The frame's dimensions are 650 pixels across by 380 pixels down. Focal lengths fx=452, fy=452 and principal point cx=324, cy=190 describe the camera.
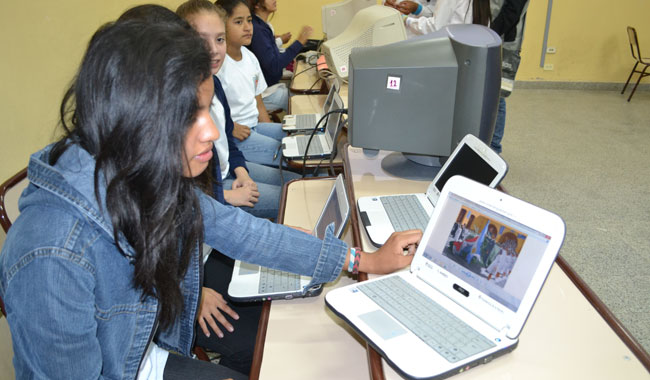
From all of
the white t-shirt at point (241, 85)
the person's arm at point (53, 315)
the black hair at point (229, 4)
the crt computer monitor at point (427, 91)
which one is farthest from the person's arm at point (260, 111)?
the person's arm at point (53, 315)

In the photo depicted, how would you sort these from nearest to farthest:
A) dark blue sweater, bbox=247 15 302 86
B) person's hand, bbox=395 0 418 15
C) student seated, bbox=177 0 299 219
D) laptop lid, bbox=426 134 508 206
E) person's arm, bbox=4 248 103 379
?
person's arm, bbox=4 248 103 379, laptop lid, bbox=426 134 508 206, student seated, bbox=177 0 299 219, person's hand, bbox=395 0 418 15, dark blue sweater, bbox=247 15 302 86

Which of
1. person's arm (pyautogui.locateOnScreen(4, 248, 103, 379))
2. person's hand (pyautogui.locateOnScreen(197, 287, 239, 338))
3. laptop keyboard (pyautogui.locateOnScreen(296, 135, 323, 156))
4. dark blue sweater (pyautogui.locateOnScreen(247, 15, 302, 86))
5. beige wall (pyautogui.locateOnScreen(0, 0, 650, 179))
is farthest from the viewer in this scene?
dark blue sweater (pyautogui.locateOnScreen(247, 15, 302, 86))

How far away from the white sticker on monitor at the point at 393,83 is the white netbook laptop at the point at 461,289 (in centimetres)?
55

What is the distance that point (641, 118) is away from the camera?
13.3 ft

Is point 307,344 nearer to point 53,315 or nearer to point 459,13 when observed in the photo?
point 53,315

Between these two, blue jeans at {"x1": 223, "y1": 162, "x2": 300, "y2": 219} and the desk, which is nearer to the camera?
the desk

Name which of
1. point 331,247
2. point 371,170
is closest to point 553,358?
point 331,247

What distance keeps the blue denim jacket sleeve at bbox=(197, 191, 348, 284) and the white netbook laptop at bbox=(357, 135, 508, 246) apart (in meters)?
0.14

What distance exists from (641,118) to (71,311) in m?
4.74

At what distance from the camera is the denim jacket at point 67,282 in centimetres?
61

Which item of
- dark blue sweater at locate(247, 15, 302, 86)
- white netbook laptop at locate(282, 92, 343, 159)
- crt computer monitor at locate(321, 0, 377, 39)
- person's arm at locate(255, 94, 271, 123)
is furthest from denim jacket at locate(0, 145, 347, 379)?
crt computer monitor at locate(321, 0, 377, 39)

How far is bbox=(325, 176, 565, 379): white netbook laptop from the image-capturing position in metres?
0.67

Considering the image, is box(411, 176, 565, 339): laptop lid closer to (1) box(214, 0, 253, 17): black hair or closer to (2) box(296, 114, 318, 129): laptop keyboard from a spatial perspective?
(2) box(296, 114, 318, 129): laptop keyboard

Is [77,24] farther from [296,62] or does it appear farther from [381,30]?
[296,62]
